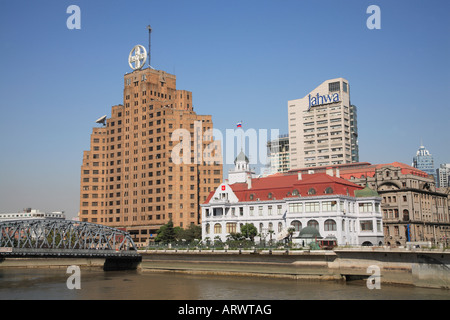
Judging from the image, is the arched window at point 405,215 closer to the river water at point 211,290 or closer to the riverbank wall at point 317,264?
the riverbank wall at point 317,264

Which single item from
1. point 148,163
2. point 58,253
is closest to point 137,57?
point 148,163

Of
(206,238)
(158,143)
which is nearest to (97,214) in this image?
(158,143)

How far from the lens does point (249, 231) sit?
112 metres

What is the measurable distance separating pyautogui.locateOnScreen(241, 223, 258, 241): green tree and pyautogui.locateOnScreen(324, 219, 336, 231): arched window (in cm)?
1759

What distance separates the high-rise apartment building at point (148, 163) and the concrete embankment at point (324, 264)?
183 feet

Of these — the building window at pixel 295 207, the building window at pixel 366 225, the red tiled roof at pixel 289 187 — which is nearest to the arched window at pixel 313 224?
the building window at pixel 295 207

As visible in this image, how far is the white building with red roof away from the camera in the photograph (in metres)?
103

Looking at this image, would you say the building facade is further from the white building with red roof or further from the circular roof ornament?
the circular roof ornament

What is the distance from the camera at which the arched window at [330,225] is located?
334 feet

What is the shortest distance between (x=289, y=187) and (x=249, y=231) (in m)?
14.2

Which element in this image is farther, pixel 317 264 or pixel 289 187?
pixel 289 187

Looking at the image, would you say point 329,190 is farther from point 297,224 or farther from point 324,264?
point 324,264

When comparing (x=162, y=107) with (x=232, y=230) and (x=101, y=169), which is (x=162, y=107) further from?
(x=232, y=230)
